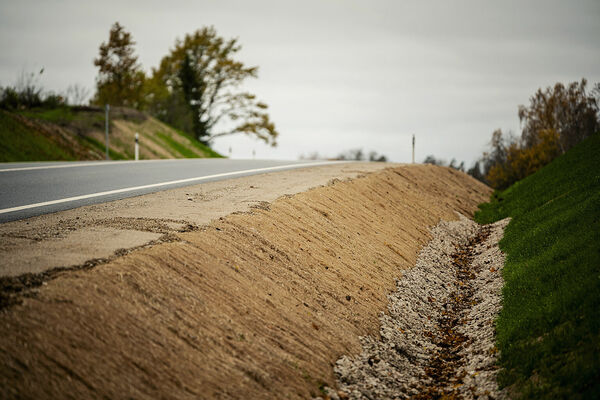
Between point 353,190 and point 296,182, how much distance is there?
1776mm

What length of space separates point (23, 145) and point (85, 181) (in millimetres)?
15053

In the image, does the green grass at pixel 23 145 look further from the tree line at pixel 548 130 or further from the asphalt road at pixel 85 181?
the tree line at pixel 548 130

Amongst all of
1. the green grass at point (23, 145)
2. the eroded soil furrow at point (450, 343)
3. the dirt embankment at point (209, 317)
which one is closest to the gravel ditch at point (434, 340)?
the eroded soil furrow at point (450, 343)

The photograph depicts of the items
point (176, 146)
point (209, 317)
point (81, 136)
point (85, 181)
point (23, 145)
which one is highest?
point (81, 136)

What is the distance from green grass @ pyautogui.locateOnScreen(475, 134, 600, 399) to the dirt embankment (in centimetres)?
211

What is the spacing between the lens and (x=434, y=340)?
782cm

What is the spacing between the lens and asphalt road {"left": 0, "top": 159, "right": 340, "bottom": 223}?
8191 millimetres

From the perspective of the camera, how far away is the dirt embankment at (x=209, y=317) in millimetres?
4051

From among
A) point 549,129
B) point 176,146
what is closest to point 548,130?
point 549,129

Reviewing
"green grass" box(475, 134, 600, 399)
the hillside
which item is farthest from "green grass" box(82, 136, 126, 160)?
"green grass" box(475, 134, 600, 399)

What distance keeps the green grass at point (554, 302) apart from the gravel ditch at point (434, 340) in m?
0.34

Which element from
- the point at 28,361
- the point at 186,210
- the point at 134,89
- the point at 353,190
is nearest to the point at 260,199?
the point at 186,210

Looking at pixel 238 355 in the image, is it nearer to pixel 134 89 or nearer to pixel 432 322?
pixel 432 322

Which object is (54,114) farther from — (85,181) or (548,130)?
(548,130)
